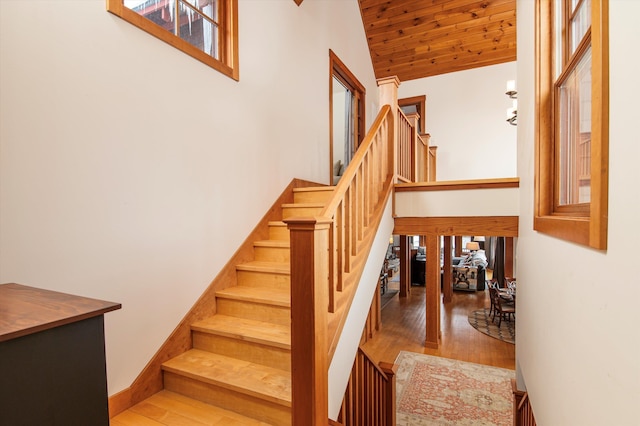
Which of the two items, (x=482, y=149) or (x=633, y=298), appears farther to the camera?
(x=482, y=149)

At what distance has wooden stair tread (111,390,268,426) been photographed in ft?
5.66

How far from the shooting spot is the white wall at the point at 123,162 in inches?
58.2

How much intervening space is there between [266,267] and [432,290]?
3560 mm

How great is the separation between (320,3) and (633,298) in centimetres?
454

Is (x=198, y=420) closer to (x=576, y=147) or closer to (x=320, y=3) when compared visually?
(x=576, y=147)

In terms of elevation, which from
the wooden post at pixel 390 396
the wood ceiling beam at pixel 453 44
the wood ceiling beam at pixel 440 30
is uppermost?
the wood ceiling beam at pixel 440 30

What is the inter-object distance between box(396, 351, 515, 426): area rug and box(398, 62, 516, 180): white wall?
3557 mm

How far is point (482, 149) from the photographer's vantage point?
6.40 metres

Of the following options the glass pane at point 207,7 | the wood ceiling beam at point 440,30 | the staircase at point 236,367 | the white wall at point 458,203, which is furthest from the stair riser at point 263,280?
the wood ceiling beam at point 440,30

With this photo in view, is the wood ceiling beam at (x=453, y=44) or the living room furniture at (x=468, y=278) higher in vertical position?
the wood ceiling beam at (x=453, y=44)

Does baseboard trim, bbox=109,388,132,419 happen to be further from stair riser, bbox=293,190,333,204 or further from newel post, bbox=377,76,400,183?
newel post, bbox=377,76,400,183

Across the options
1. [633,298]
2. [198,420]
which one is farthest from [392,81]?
[198,420]

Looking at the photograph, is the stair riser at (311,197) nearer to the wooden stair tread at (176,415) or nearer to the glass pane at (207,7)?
the glass pane at (207,7)

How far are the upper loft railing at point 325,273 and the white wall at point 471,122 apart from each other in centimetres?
460
